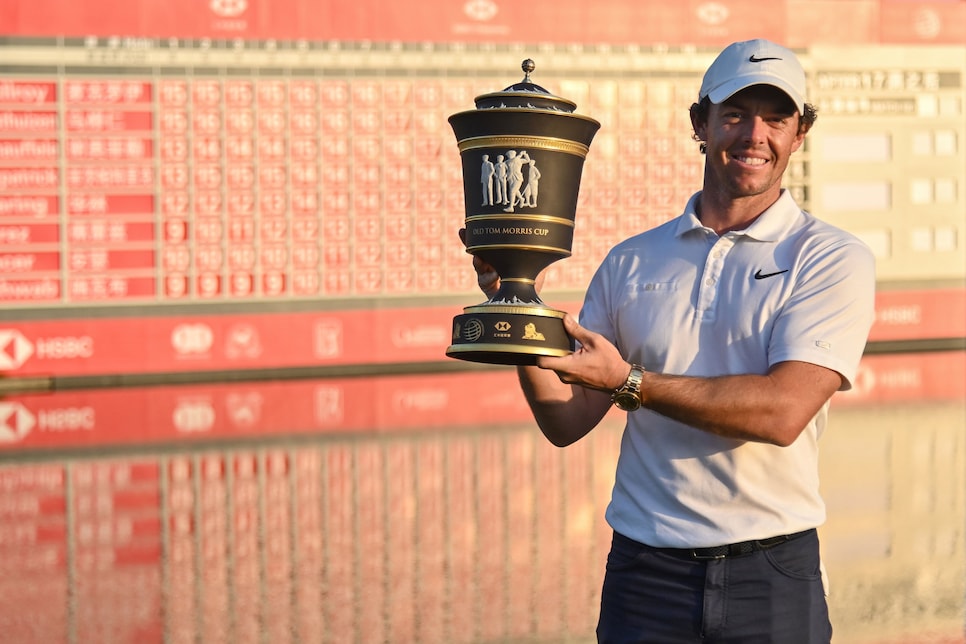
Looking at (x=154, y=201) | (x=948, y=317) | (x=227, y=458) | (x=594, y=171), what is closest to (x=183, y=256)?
(x=154, y=201)

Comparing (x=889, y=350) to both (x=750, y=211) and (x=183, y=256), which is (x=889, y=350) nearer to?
(x=183, y=256)

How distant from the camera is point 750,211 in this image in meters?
2.46

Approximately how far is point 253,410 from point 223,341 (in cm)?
373

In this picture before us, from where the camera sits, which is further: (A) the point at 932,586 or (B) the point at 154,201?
(B) the point at 154,201

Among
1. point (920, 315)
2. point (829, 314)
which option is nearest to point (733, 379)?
point (829, 314)

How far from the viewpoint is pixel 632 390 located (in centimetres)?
226

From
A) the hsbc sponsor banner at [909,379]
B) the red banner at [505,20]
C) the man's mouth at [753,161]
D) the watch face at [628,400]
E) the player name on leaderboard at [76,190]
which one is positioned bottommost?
the hsbc sponsor banner at [909,379]

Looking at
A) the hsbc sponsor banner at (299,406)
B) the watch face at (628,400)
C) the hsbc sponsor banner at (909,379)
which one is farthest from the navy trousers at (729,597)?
the hsbc sponsor banner at (909,379)

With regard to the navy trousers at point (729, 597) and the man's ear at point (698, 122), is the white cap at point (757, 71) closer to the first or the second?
the man's ear at point (698, 122)

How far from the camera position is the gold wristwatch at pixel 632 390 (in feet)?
7.40

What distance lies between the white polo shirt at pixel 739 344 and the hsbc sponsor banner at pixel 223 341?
14354 millimetres

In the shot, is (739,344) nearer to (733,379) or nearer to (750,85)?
(733,379)

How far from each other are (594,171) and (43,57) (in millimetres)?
7497

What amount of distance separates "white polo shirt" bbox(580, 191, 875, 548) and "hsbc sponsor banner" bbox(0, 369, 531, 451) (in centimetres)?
884
